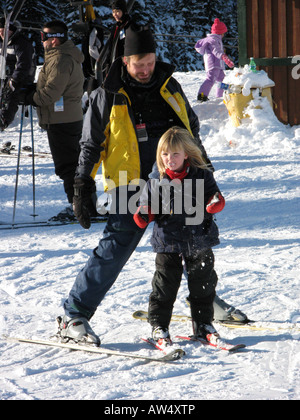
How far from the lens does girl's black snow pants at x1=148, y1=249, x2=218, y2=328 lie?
142 inches

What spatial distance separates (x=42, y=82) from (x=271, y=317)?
390cm

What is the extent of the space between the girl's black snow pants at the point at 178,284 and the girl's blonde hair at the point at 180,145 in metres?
0.51

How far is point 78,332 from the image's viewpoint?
3.72 meters

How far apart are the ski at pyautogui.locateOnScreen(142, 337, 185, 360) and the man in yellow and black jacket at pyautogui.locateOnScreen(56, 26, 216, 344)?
0.34m

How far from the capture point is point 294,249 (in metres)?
5.71

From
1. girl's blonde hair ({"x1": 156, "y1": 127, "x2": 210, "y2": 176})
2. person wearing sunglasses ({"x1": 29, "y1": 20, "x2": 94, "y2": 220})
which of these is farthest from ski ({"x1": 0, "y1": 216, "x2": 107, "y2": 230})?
girl's blonde hair ({"x1": 156, "y1": 127, "x2": 210, "y2": 176})

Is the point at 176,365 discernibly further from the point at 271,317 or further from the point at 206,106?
the point at 206,106

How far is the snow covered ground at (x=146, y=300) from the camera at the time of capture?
309 centimetres

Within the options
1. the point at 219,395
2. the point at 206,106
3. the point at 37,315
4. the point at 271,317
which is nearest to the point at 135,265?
the point at 37,315

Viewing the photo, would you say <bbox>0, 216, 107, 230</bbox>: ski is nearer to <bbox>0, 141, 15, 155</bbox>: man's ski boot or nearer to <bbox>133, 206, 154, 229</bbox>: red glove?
<bbox>133, 206, 154, 229</bbox>: red glove

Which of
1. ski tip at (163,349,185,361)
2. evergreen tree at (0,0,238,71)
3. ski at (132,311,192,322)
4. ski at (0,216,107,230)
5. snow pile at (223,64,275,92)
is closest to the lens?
ski tip at (163,349,185,361)

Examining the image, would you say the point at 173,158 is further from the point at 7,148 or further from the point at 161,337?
the point at 7,148

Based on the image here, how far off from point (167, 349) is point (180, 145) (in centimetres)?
115

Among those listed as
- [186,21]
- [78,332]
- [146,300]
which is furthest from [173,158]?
[186,21]
